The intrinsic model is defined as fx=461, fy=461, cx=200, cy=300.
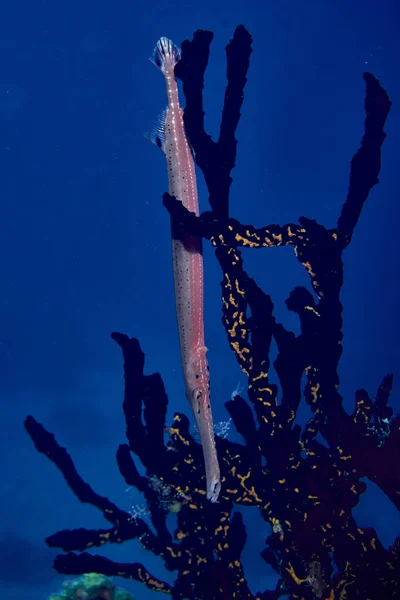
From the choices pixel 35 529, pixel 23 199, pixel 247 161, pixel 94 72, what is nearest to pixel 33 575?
pixel 35 529

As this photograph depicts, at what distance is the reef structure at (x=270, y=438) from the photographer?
340 centimetres

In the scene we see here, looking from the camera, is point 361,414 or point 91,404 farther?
point 91,404

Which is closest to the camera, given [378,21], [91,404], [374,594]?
[374,594]

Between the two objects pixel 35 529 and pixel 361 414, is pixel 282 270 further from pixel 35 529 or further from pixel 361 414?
pixel 361 414

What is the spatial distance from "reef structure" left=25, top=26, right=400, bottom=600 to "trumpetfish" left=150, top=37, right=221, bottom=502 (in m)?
0.33

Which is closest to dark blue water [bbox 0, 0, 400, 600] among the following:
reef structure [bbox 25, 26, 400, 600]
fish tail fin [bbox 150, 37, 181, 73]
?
fish tail fin [bbox 150, 37, 181, 73]

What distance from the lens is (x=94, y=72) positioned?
24875 millimetres

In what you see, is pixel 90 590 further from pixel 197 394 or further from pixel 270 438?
pixel 270 438

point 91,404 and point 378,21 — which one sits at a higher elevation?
point 378,21

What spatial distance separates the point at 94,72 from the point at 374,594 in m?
26.8

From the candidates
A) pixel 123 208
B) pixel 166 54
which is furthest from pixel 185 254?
pixel 123 208

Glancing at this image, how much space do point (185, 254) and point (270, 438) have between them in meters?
1.88

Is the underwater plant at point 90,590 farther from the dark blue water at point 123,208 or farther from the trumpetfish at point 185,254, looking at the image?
the dark blue water at point 123,208

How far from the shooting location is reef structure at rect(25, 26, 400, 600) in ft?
11.1
